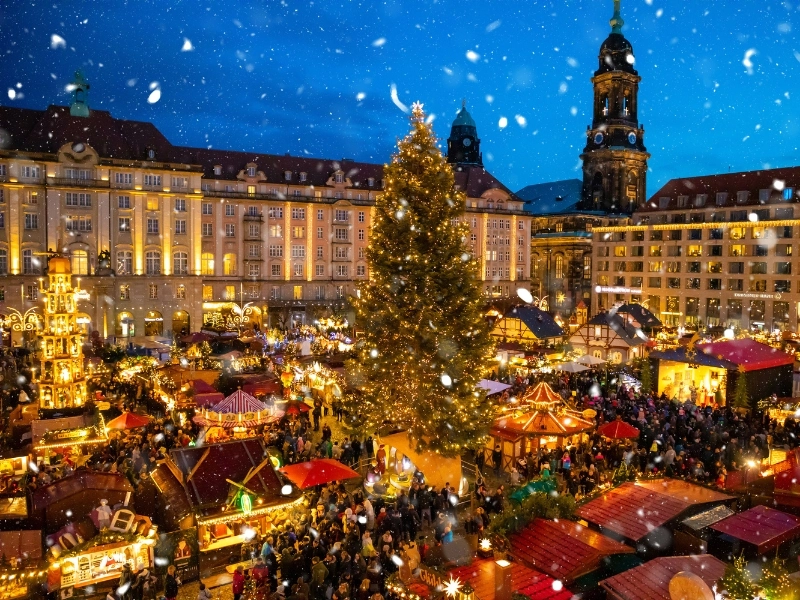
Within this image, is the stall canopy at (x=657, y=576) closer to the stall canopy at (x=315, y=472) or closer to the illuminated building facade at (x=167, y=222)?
the stall canopy at (x=315, y=472)

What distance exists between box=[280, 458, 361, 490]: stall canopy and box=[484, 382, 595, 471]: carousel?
16.7 ft

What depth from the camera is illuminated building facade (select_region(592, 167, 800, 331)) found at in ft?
165

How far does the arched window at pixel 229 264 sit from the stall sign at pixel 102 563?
41662mm

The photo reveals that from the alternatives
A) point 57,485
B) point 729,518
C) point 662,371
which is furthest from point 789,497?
point 662,371

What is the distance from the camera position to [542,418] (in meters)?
18.4

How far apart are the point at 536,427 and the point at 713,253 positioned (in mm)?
43952

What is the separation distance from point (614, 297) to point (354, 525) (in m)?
55.3

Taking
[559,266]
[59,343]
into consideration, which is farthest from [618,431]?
[559,266]

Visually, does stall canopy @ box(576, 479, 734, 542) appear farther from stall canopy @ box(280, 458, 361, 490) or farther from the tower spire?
the tower spire

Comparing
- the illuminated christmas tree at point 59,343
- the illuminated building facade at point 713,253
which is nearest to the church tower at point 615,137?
the illuminated building facade at point 713,253

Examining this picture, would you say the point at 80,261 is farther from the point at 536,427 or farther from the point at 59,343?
the point at 536,427

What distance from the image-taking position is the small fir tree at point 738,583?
7055 mm

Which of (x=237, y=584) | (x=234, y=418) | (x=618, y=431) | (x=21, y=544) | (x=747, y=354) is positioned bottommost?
(x=237, y=584)

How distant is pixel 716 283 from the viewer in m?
54.8
